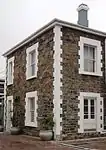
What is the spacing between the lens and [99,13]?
19641 millimetres

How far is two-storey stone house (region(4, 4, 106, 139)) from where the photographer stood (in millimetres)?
15594

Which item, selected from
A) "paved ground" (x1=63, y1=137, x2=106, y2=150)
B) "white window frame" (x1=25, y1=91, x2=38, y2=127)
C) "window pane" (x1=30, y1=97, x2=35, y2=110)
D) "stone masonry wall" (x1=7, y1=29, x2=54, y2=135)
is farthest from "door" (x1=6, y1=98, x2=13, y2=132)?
"paved ground" (x1=63, y1=137, x2=106, y2=150)

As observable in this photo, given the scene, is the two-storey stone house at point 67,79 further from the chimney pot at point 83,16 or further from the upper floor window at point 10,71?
the upper floor window at point 10,71

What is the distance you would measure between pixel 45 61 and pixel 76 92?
2.53 meters

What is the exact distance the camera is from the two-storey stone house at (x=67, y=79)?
614 inches

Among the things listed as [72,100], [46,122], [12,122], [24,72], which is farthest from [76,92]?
[12,122]

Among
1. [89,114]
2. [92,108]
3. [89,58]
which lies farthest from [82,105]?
[89,58]

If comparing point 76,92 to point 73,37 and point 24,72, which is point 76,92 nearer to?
point 73,37

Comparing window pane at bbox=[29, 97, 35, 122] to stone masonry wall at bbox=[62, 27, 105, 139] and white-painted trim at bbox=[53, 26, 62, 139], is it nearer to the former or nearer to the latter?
white-painted trim at bbox=[53, 26, 62, 139]

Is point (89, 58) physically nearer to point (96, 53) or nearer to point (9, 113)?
point (96, 53)

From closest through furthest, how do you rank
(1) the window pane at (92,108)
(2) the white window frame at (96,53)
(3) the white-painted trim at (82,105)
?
(3) the white-painted trim at (82,105) → (2) the white window frame at (96,53) → (1) the window pane at (92,108)

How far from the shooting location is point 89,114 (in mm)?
16453

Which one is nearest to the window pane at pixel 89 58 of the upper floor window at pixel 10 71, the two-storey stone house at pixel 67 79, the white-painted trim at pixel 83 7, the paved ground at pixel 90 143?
the two-storey stone house at pixel 67 79

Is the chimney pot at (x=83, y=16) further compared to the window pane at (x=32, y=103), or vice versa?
the chimney pot at (x=83, y=16)
